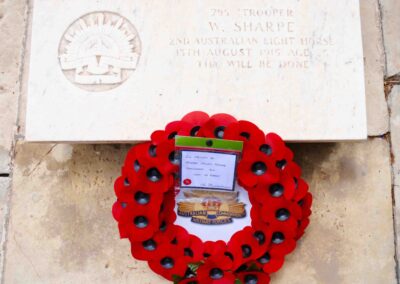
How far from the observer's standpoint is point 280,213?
6.94 feet

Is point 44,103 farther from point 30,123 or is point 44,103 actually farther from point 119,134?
point 119,134

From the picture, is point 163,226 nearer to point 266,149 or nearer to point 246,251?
point 246,251

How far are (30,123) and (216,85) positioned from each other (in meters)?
0.81

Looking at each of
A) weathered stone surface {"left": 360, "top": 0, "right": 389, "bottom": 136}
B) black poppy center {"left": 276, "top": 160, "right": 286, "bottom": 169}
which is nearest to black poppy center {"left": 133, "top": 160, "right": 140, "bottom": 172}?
black poppy center {"left": 276, "top": 160, "right": 286, "bottom": 169}

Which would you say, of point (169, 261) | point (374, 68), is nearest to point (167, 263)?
point (169, 261)

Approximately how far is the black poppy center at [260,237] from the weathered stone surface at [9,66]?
4.18 feet

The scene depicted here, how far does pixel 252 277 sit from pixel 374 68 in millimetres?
1214

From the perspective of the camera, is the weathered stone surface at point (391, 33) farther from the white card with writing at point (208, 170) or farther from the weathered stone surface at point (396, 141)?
the white card with writing at point (208, 170)

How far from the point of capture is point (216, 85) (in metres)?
2.28

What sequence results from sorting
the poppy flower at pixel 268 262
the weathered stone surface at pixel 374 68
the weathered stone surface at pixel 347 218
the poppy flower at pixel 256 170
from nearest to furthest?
1. the poppy flower at pixel 256 170
2. the poppy flower at pixel 268 262
3. the weathered stone surface at pixel 347 218
4. the weathered stone surface at pixel 374 68

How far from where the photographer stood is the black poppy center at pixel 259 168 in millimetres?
2098

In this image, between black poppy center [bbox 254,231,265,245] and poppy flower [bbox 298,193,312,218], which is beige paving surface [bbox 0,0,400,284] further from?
black poppy center [bbox 254,231,265,245]

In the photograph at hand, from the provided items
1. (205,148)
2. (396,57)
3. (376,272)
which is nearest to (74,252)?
(205,148)

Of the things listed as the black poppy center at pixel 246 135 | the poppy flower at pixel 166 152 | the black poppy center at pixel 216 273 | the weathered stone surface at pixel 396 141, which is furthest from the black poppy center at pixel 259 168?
the weathered stone surface at pixel 396 141
